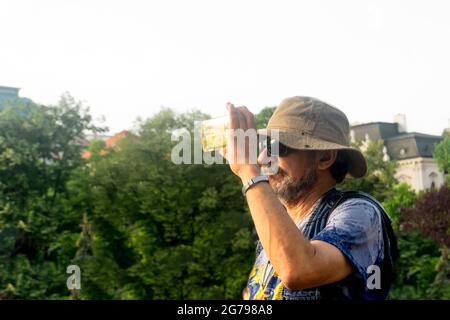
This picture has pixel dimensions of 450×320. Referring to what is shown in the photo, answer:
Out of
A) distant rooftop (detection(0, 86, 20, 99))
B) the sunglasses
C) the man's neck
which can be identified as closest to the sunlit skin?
the sunglasses

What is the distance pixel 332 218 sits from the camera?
79.8 inches

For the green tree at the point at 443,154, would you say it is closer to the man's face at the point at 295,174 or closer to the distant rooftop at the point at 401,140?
the distant rooftop at the point at 401,140

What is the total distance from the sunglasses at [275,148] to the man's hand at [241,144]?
0.12 meters

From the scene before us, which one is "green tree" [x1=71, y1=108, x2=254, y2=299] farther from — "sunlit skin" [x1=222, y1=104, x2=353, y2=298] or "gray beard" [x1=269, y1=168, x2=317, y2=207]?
"sunlit skin" [x1=222, y1=104, x2=353, y2=298]

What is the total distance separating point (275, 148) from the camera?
7.05ft

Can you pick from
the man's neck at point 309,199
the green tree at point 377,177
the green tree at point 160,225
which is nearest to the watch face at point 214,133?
the man's neck at point 309,199

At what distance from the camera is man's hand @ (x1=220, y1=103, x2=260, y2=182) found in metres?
1.99

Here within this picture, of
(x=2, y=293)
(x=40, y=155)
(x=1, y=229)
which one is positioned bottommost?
(x=2, y=293)

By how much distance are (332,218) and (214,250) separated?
1920 centimetres

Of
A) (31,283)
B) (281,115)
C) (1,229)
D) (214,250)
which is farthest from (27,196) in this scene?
(281,115)

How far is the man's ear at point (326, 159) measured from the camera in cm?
223

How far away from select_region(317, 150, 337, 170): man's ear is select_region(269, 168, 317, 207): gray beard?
0.03 metres
